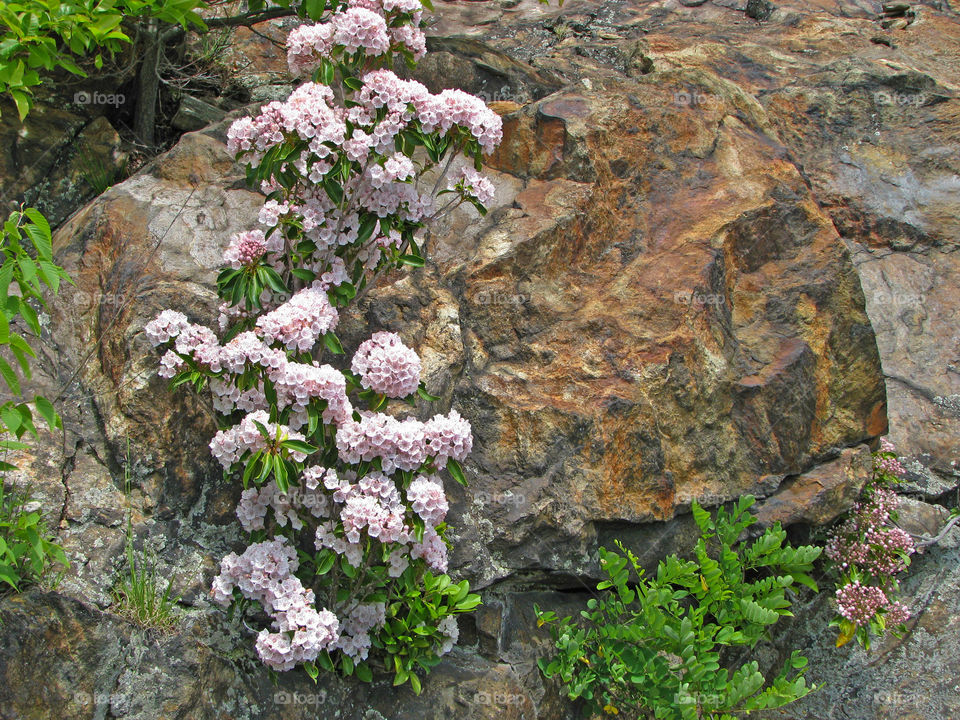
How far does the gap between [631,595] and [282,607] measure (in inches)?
60.0

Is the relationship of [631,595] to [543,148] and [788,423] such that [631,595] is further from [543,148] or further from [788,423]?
[543,148]

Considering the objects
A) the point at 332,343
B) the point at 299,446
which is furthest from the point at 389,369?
the point at 299,446

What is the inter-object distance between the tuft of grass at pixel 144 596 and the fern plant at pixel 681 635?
159 centimetres

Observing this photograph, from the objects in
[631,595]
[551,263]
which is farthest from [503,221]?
[631,595]

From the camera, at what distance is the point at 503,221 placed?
15.3 feet

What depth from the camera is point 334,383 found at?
3.45m

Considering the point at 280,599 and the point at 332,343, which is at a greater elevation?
the point at 332,343
